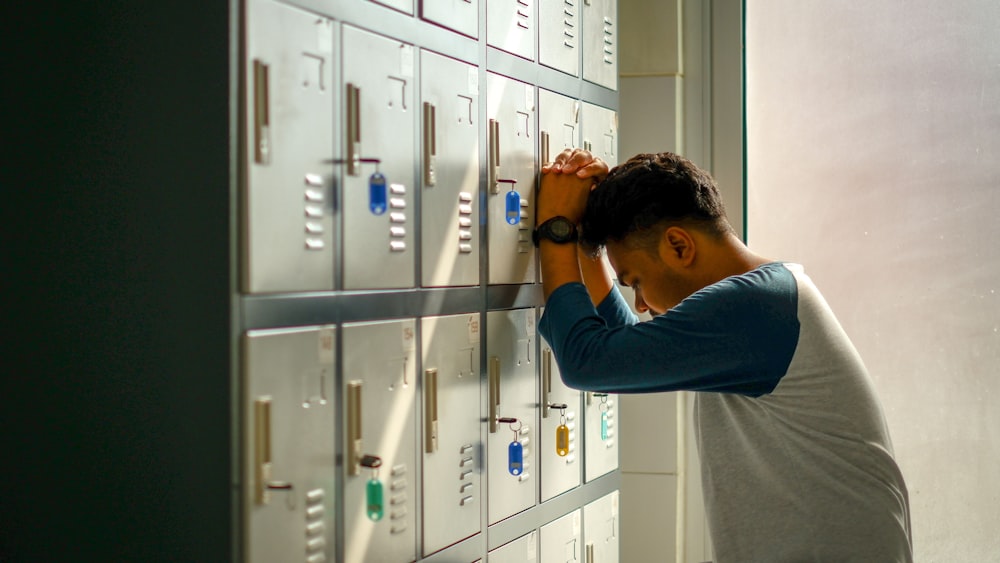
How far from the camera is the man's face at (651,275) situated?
2201mm

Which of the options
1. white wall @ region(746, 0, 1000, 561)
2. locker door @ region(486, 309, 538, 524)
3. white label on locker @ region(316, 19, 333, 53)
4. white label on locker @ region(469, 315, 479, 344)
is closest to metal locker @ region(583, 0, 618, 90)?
locker door @ region(486, 309, 538, 524)

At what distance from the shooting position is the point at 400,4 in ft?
6.03

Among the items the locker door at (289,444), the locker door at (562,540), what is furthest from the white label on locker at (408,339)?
the locker door at (562,540)

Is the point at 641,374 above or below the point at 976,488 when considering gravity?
above

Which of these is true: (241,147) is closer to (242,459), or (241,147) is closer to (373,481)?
(242,459)

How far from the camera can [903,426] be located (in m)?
3.54

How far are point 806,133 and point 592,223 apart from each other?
5.63 ft

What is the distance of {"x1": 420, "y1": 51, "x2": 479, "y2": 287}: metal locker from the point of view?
1.93 metres

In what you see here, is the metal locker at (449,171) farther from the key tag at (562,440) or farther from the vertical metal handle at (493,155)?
the key tag at (562,440)

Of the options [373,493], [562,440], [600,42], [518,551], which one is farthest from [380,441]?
[600,42]

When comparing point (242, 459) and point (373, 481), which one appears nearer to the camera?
point (242, 459)

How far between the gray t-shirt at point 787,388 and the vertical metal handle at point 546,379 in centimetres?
39

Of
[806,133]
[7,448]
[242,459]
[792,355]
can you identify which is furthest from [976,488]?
[7,448]

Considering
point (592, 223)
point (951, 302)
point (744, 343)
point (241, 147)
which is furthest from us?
point (951, 302)
